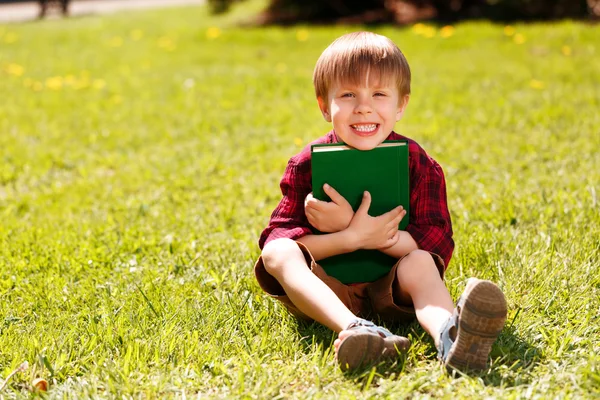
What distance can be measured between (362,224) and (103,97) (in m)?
4.89

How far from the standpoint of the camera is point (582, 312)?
258 centimetres

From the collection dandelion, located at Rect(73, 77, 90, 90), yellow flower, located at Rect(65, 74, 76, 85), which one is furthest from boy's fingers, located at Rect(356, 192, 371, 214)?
yellow flower, located at Rect(65, 74, 76, 85)

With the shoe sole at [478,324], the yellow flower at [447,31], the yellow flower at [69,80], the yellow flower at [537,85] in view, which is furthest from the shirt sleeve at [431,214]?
the yellow flower at [447,31]

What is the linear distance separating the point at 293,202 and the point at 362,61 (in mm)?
552

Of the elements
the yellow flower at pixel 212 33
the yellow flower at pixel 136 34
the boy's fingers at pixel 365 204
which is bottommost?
the yellow flower at pixel 136 34

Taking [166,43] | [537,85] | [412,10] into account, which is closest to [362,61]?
[537,85]

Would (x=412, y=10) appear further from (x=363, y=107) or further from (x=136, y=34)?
(x=363, y=107)

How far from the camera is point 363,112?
2418mm

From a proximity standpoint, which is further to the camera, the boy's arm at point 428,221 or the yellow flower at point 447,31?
the yellow flower at point 447,31

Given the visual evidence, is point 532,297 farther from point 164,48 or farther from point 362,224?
point 164,48

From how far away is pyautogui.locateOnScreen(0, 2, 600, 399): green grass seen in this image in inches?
90.0

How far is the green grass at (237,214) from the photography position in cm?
229

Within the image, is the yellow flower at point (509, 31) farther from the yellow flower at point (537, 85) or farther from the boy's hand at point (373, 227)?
the boy's hand at point (373, 227)

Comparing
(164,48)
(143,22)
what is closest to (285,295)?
(164,48)
